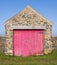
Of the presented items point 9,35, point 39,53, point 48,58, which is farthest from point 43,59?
point 9,35

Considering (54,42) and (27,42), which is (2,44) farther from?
(54,42)

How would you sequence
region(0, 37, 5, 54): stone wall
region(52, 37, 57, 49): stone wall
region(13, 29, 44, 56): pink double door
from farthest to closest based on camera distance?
region(52, 37, 57, 49): stone wall → region(0, 37, 5, 54): stone wall → region(13, 29, 44, 56): pink double door

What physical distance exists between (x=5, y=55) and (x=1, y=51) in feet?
3.33

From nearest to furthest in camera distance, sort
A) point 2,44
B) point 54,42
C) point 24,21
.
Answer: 1. point 24,21
2. point 2,44
3. point 54,42

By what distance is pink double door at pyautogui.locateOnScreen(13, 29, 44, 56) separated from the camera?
80.9 ft

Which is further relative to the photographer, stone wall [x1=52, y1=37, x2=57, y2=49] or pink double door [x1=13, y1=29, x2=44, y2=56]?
stone wall [x1=52, y1=37, x2=57, y2=49]

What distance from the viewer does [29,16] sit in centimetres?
2475

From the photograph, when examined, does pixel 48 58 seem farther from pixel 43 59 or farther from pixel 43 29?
pixel 43 29

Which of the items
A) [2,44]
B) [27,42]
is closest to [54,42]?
[27,42]

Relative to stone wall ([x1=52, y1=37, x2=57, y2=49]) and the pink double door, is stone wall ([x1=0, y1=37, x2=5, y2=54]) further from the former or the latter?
stone wall ([x1=52, y1=37, x2=57, y2=49])

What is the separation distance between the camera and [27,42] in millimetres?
24797

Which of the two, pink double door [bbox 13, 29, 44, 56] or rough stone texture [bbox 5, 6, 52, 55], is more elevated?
rough stone texture [bbox 5, 6, 52, 55]

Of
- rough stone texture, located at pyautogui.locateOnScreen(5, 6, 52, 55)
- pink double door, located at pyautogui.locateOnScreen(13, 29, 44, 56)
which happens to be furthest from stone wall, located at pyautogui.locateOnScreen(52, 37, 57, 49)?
pink double door, located at pyautogui.locateOnScreen(13, 29, 44, 56)

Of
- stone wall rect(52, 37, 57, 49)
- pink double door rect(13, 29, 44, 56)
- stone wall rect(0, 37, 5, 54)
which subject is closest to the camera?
pink double door rect(13, 29, 44, 56)
